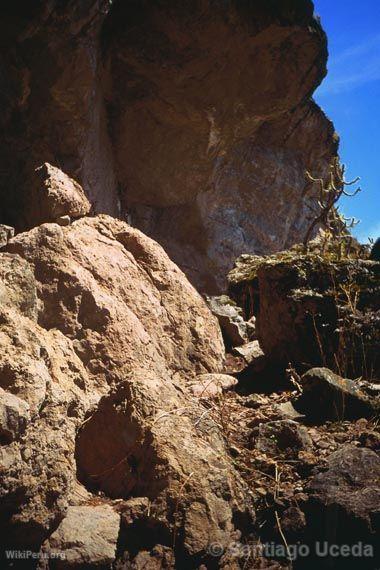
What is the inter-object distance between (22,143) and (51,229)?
3.90 metres

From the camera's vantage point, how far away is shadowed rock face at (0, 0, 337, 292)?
22.9 feet

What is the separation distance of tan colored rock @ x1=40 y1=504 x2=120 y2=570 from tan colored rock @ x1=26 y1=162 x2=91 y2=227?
2.51 meters

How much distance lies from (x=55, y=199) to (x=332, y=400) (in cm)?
245

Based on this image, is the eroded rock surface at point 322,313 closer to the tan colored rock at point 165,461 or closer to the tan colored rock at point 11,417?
the tan colored rock at point 165,461

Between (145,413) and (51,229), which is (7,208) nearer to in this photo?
(51,229)

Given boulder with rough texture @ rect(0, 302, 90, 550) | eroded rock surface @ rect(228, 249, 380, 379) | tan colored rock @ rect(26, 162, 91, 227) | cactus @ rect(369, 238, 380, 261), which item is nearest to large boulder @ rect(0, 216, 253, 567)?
boulder with rough texture @ rect(0, 302, 90, 550)

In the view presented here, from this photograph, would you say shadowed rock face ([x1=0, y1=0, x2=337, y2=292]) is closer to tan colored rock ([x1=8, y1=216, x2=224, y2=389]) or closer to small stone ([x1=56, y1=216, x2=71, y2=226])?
small stone ([x1=56, y1=216, x2=71, y2=226])

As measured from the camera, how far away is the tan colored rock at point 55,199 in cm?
472

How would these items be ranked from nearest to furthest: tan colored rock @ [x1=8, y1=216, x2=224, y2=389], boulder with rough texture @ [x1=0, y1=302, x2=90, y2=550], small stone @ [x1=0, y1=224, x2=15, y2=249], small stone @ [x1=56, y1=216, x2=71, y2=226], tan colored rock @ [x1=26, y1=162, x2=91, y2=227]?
1. boulder with rough texture @ [x1=0, y1=302, x2=90, y2=550]
2. tan colored rock @ [x1=8, y1=216, x2=224, y2=389]
3. small stone @ [x1=0, y1=224, x2=15, y2=249]
4. small stone @ [x1=56, y1=216, x2=71, y2=226]
5. tan colored rock @ [x1=26, y1=162, x2=91, y2=227]

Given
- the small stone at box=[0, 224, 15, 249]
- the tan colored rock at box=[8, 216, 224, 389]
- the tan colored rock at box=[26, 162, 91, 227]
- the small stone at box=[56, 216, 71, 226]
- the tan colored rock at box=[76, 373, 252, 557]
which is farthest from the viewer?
the tan colored rock at box=[26, 162, 91, 227]

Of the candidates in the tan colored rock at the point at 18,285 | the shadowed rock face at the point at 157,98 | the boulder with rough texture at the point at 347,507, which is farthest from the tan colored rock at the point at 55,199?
the boulder with rough texture at the point at 347,507

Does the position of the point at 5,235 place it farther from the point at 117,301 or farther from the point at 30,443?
the point at 30,443

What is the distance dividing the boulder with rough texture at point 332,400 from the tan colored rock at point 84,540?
5.62 feet

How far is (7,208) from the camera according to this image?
274 inches
